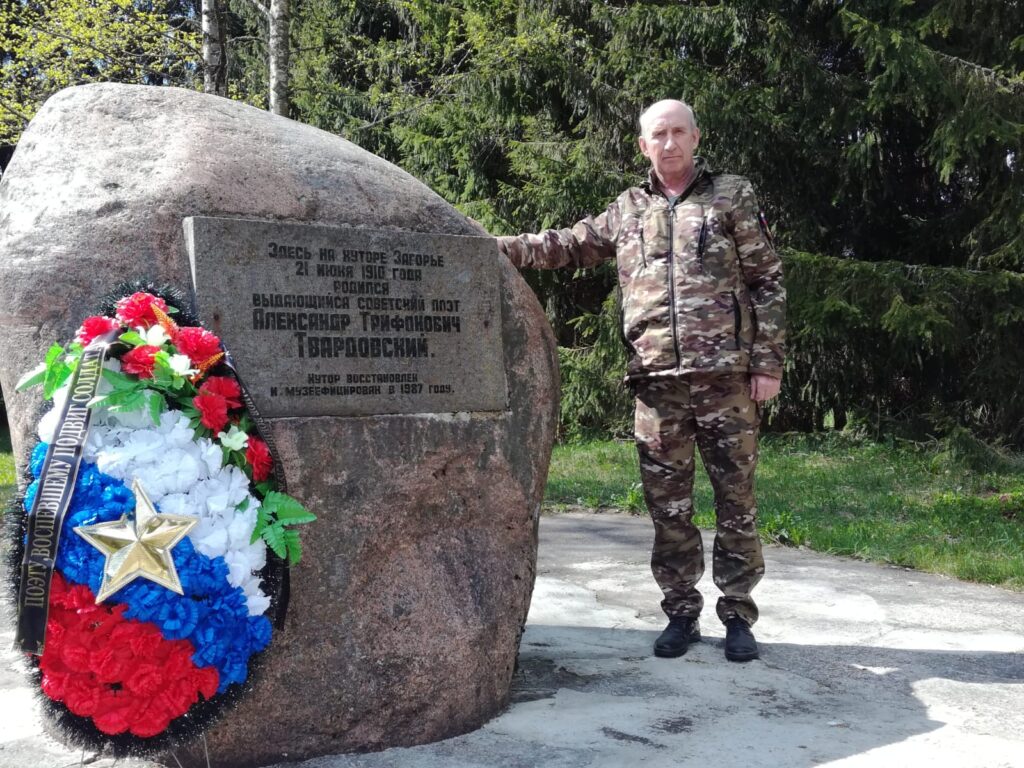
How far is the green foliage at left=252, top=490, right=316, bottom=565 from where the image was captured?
8.48ft

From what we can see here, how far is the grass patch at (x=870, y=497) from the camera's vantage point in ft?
18.5

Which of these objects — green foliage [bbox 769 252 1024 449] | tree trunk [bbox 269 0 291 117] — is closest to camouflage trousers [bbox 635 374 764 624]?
green foliage [bbox 769 252 1024 449]

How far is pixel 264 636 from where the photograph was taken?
2.56 m

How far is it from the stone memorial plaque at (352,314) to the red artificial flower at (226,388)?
0.17m

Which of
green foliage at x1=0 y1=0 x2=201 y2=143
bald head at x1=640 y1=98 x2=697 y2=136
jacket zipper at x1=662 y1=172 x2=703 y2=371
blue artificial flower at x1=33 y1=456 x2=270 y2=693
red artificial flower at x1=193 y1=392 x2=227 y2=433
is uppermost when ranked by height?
green foliage at x1=0 y1=0 x2=201 y2=143

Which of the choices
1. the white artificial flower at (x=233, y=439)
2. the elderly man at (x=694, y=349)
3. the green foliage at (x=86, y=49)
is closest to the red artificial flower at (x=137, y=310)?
the white artificial flower at (x=233, y=439)

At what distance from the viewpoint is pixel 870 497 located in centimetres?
745

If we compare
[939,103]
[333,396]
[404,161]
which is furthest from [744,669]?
[404,161]

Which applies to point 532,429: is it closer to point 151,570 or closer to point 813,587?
point 151,570

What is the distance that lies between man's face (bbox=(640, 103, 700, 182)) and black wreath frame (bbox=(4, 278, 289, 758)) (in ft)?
6.09

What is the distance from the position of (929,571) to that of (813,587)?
34.3 inches

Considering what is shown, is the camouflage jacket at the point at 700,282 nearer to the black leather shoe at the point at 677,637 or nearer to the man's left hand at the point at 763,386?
the man's left hand at the point at 763,386

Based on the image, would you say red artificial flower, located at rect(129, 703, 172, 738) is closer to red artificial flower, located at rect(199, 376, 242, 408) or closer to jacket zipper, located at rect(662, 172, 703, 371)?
red artificial flower, located at rect(199, 376, 242, 408)

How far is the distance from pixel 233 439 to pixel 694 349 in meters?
1.71
